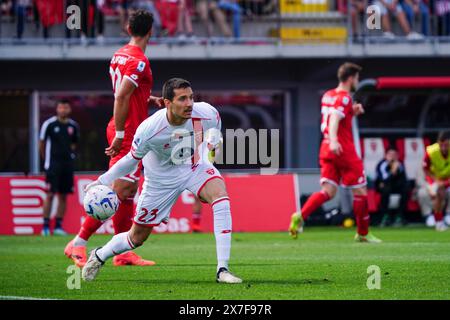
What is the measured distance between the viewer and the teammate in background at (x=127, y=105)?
1041 cm

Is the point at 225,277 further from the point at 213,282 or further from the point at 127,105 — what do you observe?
the point at 127,105

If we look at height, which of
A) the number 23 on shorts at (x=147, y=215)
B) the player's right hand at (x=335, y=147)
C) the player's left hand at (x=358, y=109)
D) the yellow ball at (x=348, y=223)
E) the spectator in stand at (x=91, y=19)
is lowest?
the yellow ball at (x=348, y=223)

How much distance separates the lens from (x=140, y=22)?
34.9ft

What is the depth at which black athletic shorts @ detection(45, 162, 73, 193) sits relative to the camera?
18.4m

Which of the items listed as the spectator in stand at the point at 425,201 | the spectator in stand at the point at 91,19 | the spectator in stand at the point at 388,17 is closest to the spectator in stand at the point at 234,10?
the spectator in stand at the point at 91,19

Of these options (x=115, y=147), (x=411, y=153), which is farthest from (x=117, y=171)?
(x=411, y=153)

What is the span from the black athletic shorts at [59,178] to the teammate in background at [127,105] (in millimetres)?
7667

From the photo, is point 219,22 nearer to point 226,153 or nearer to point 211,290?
point 226,153

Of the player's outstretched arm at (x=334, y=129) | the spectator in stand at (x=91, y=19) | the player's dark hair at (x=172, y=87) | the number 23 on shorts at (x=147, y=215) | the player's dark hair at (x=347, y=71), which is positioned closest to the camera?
the player's dark hair at (x=172, y=87)

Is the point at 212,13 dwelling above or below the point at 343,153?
above

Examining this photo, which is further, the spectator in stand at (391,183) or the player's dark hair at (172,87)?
the spectator in stand at (391,183)

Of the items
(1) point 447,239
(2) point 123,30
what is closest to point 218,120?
(1) point 447,239

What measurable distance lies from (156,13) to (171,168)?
13961 millimetres

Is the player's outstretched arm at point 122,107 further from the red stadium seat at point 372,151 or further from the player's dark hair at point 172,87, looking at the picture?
the red stadium seat at point 372,151
